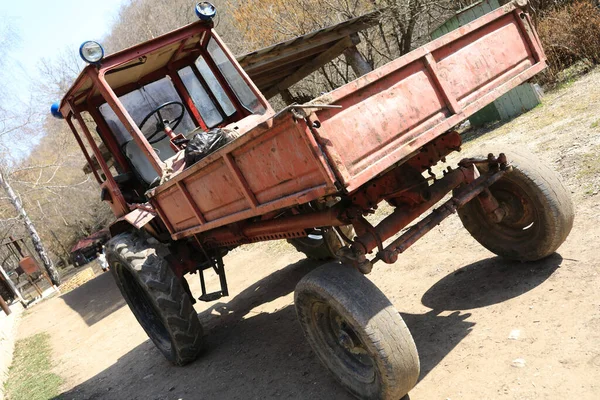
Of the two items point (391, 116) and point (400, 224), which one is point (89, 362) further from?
point (391, 116)

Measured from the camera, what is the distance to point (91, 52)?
4.15 meters

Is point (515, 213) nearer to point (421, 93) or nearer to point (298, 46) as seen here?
point (421, 93)

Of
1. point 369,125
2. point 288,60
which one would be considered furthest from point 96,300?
point 369,125

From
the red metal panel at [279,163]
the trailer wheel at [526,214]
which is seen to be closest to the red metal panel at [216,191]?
the red metal panel at [279,163]

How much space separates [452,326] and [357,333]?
40.9 inches

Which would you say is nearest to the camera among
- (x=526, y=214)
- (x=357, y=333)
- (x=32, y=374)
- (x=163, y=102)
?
(x=357, y=333)

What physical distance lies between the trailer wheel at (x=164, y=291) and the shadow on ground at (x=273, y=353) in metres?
0.21

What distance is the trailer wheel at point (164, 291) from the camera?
4.52m

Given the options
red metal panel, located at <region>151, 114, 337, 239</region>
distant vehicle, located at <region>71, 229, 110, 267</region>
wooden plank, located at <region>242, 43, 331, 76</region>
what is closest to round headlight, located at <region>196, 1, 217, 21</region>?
red metal panel, located at <region>151, 114, 337, 239</region>

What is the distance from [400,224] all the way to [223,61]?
2.71m

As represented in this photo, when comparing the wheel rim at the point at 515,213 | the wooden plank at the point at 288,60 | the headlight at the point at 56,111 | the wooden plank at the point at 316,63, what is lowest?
the wheel rim at the point at 515,213

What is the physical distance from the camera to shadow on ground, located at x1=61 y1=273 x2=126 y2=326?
1012cm

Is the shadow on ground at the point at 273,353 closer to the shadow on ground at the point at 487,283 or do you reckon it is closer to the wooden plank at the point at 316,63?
the shadow on ground at the point at 487,283

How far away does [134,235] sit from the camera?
5.05 m
